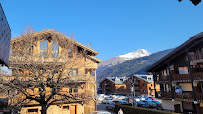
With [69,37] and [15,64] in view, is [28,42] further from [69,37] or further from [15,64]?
[69,37]

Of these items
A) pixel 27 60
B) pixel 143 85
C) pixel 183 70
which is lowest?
pixel 143 85

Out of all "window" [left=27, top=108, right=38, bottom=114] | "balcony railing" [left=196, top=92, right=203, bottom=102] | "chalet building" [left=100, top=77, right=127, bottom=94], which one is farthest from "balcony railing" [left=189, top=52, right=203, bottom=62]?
"chalet building" [left=100, top=77, right=127, bottom=94]

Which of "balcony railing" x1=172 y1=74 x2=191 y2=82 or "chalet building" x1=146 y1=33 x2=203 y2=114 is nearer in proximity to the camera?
"chalet building" x1=146 y1=33 x2=203 y2=114

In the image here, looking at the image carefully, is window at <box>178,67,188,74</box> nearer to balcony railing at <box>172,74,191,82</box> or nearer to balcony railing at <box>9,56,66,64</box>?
balcony railing at <box>172,74,191,82</box>

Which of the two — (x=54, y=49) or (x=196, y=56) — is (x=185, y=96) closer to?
(x=196, y=56)

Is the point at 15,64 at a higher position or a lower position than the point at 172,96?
higher

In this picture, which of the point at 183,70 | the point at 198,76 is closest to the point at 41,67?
the point at 198,76

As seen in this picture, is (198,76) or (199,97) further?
(198,76)

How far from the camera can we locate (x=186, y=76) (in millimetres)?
21281

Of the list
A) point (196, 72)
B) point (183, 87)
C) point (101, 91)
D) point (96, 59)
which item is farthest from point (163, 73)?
point (101, 91)

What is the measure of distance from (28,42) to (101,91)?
86.9 m

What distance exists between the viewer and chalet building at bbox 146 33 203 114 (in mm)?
19656

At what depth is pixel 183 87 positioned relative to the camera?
23781 mm

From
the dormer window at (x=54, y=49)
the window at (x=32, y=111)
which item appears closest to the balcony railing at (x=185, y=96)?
the dormer window at (x=54, y=49)
